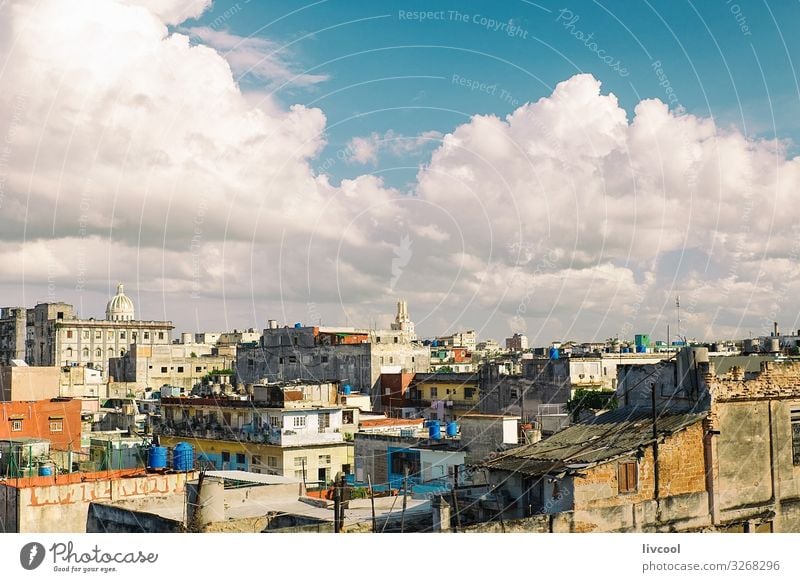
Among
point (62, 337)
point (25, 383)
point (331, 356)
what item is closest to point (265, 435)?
point (25, 383)

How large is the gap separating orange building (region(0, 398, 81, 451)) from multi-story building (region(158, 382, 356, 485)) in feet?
16.9

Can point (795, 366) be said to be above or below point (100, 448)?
above

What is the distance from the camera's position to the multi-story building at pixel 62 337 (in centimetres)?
10650

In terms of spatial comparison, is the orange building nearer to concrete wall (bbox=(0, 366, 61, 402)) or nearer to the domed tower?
concrete wall (bbox=(0, 366, 61, 402))

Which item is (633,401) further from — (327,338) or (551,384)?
(327,338)

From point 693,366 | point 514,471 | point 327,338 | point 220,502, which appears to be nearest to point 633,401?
point 693,366

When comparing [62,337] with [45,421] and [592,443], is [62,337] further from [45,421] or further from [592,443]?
[592,443]

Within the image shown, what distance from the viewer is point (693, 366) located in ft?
69.4

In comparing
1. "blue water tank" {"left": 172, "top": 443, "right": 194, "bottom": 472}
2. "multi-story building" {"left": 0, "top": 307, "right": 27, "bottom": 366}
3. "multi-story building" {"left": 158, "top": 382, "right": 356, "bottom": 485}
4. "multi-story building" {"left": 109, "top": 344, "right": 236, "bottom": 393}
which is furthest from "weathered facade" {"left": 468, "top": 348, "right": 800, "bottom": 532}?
"multi-story building" {"left": 0, "top": 307, "right": 27, "bottom": 366}

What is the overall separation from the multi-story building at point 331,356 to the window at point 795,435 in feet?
147

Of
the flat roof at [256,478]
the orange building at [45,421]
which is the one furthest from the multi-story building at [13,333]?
the flat roof at [256,478]

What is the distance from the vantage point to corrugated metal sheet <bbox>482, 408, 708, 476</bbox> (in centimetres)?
1956
